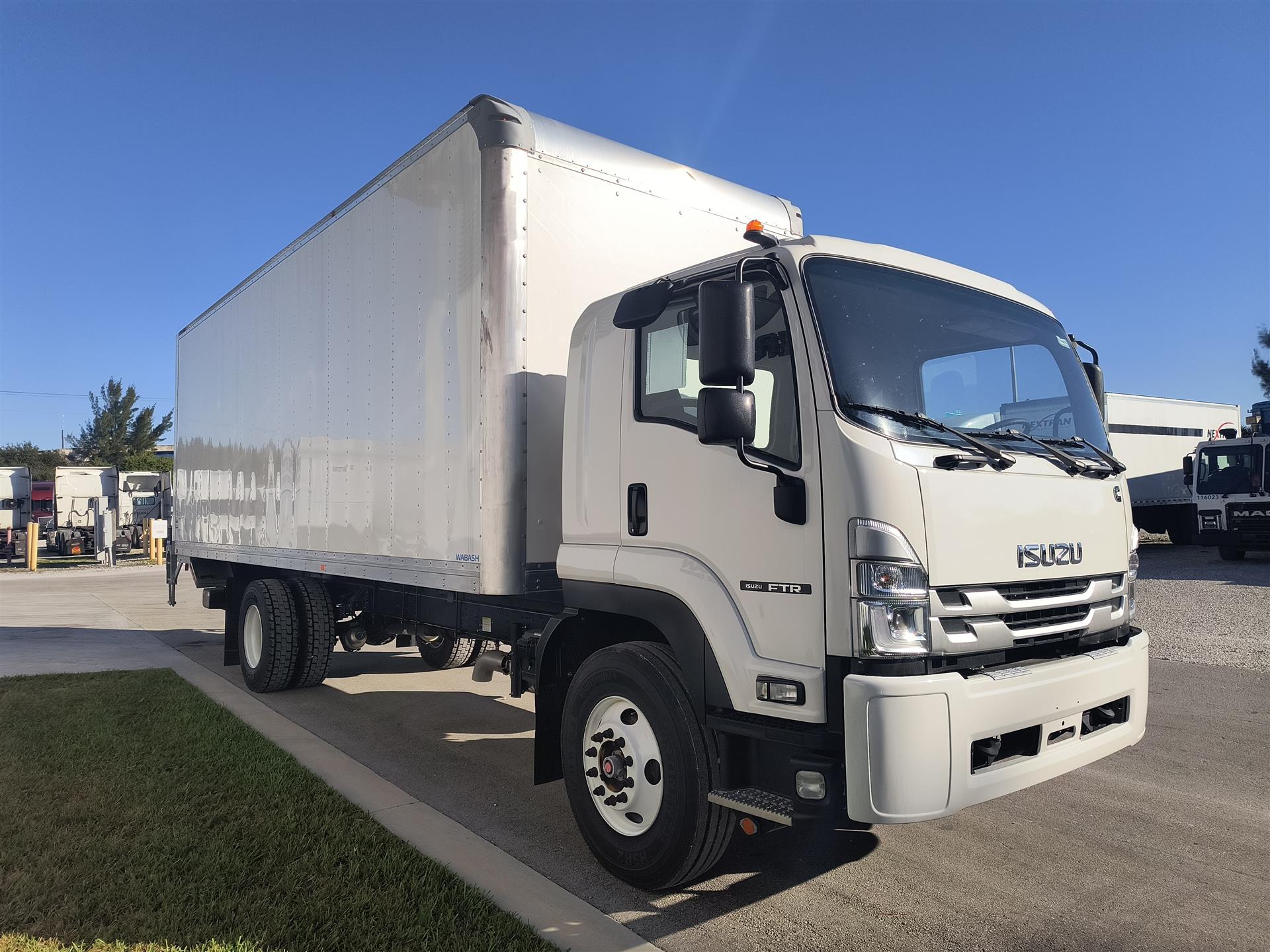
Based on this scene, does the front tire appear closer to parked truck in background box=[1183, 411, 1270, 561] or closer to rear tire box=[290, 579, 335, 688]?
rear tire box=[290, 579, 335, 688]

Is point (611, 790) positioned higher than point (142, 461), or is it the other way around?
point (142, 461)

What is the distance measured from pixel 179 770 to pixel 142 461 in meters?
64.5

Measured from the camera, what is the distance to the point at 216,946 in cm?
316

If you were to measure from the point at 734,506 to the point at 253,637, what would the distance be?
6.41m

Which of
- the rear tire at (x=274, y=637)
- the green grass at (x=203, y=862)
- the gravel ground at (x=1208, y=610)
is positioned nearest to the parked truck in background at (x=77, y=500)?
the rear tire at (x=274, y=637)

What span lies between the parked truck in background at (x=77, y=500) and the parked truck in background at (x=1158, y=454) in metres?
33.8

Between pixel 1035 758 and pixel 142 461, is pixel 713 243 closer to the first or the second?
pixel 1035 758

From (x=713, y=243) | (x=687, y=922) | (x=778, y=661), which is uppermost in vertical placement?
(x=713, y=243)

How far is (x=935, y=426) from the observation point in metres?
3.27

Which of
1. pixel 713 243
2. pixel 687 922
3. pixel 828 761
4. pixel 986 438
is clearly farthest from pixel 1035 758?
pixel 713 243

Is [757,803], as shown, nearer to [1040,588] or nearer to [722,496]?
[722,496]

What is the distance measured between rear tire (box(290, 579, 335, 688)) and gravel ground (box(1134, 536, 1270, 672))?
657cm

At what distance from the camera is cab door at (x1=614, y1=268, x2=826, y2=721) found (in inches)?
124

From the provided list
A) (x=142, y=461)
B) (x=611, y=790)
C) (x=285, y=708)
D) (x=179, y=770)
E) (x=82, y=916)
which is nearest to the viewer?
(x=82, y=916)
